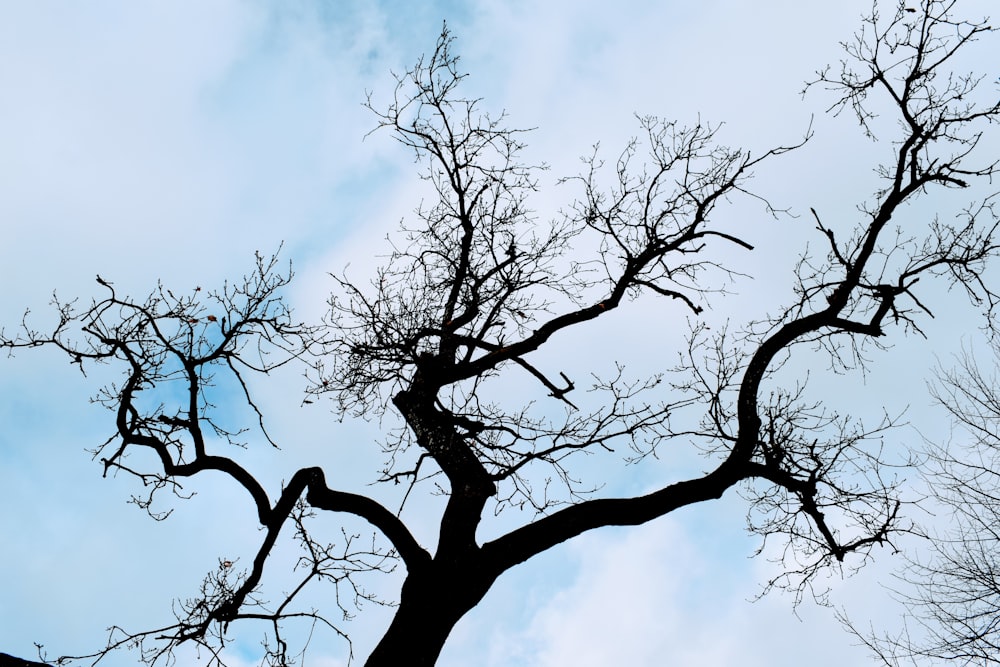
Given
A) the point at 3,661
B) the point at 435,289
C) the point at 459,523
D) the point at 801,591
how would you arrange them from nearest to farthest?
1. the point at 3,661
2. the point at 459,523
3. the point at 801,591
4. the point at 435,289

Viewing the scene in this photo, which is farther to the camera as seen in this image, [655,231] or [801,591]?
[655,231]

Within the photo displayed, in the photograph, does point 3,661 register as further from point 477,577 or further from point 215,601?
A: point 477,577

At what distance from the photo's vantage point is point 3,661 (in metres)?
4.71

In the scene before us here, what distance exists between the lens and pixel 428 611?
555 cm

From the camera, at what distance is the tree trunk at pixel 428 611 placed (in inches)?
211

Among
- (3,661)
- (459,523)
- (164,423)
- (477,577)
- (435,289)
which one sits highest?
(435,289)

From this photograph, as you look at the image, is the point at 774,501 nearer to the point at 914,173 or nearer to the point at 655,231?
the point at 655,231

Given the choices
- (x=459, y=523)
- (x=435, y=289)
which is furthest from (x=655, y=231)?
(x=459, y=523)

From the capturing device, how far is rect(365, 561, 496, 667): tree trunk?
536 cm

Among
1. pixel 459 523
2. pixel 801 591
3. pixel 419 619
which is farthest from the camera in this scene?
pixel 801 591

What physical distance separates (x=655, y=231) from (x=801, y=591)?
148 inches

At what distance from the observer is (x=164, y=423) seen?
6.39 m

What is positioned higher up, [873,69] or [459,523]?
[873,69]

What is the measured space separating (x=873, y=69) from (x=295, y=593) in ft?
24.1
